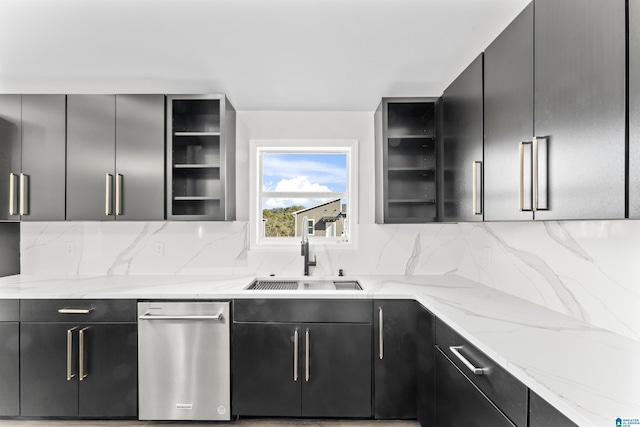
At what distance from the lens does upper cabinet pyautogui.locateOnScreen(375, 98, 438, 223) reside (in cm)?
274

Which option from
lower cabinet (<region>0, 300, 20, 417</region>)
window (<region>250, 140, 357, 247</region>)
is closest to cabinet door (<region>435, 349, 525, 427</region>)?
window (<region>250, 140, 357, 247</region>)

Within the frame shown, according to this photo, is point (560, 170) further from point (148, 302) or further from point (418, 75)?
point (148, 302)

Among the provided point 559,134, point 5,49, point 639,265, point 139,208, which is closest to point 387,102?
point 559,134

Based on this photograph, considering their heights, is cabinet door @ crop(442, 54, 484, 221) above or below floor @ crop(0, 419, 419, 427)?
above

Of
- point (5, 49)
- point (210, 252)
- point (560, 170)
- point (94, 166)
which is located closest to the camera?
point (560, 170)

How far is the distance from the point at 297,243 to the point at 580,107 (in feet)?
7.33

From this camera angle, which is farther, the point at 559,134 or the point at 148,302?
the point at 148,302

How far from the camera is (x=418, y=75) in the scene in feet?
7.52

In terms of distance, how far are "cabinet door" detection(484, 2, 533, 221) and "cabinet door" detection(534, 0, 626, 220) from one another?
0.21ft

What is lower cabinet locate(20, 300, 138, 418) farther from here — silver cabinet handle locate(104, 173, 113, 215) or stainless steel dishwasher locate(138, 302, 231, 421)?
silver cabinet handle locate(104, 173, 113, 215)

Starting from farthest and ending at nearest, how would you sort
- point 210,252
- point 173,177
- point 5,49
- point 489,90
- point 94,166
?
point 210,252, point 173,177, point 94,166, point 5,49, point 489,90

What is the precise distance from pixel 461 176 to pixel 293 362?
152cm

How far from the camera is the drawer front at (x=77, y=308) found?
2.23 metres

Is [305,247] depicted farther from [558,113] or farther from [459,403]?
[558,113]
